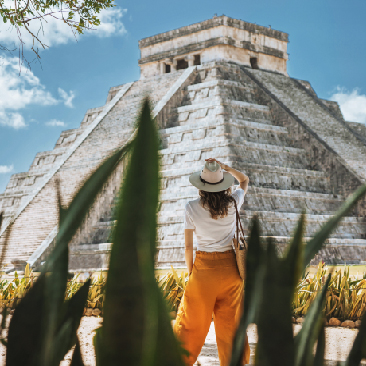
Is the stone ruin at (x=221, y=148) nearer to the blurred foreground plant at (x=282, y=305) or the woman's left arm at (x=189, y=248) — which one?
the woman's left arm at (x=189, y=248)

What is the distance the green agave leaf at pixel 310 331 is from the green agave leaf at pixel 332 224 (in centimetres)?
5

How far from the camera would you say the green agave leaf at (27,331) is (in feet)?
2.23

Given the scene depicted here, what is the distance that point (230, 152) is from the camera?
1231 centimetres

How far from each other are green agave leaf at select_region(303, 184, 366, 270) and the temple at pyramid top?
1934 cm

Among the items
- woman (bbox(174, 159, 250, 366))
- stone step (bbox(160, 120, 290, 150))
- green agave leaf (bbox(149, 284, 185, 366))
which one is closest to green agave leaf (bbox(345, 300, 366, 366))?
green agave leaf (bbox(149, 284, 185, 366))

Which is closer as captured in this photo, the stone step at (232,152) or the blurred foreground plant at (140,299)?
the blurred foreground plant at (140,299)

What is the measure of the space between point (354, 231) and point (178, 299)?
27.6 ft

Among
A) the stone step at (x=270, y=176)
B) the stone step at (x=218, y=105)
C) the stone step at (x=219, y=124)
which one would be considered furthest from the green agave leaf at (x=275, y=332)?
the stone step at (x=218, y=105)

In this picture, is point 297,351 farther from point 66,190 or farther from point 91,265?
point 66,190

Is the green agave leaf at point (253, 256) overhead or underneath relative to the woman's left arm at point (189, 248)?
underneath

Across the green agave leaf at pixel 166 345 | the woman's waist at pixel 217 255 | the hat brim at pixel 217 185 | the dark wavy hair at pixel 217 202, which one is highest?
the hat brim at pixel 217 185

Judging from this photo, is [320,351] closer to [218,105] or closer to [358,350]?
[358,350]

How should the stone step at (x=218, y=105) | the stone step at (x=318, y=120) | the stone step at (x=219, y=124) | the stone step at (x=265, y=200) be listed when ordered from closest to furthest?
the stone step at (x=265, y=200), the stone step at (x=219, y=124), the stone step at (x=218, y=105), the stone step at (x=318, y=120)

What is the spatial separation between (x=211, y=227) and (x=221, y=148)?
9659 mm
